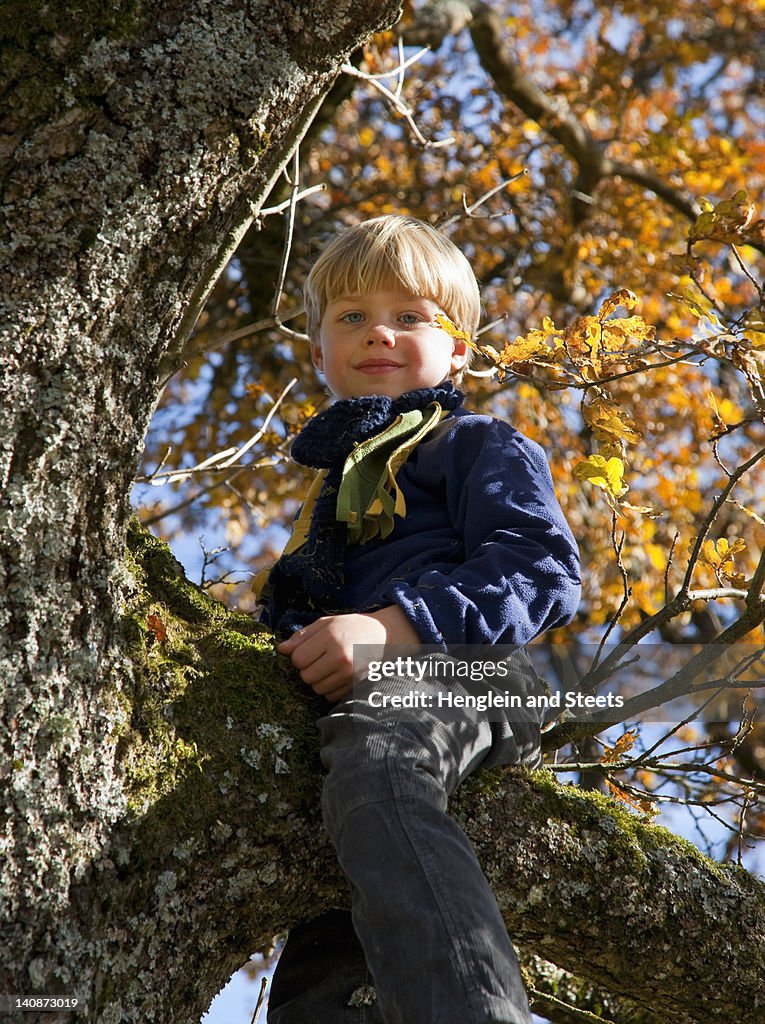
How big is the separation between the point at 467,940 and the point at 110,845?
0.57 m

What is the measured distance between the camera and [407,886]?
158 cm

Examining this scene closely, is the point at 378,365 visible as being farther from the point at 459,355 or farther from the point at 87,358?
the point at 87,358

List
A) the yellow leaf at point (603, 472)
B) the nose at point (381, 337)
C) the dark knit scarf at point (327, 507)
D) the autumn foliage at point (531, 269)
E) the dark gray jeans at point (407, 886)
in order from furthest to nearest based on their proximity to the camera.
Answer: the autumn foliage at point (531, 269), the nose at point (381, 337), the dark knit scarf at point (327, 507), the yellow leaf at point (603, 472), the dark gray jeans at point (407, 886)

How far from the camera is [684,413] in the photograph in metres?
6.89

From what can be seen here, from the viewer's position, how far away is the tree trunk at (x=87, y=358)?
1504 mm

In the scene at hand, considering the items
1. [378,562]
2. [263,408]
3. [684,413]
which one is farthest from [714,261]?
[378,562]

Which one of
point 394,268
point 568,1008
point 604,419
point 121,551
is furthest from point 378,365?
point 568,1008

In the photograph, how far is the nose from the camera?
2586 mm

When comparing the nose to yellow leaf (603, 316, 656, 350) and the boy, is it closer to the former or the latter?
the boy

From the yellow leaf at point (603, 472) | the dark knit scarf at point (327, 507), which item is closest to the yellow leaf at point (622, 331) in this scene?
the yellow leaf at point (603, 472)

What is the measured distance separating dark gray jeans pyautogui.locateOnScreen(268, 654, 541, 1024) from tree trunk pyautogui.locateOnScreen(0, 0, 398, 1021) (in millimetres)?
321

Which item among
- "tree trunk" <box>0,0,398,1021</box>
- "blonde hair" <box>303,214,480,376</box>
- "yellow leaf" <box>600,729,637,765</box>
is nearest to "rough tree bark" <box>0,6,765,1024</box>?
"tree trunk" <box>0,0,398,1021</box>

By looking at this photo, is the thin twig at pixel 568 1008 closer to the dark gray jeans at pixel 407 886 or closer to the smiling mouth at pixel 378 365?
the dark gray jeans at pixel 407 886

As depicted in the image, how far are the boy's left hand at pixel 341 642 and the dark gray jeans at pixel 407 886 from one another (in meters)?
0.07
